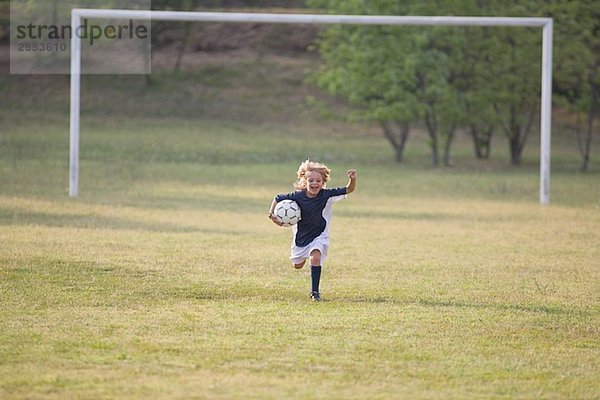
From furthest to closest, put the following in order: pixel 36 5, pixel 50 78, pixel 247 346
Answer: pixel 50 78 < pixel 36 5 < pixel 247 346

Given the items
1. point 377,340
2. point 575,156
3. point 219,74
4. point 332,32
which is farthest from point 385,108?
point 377,340

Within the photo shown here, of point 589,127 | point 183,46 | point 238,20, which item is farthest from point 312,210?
point 183,46

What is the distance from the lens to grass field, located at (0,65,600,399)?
659cm

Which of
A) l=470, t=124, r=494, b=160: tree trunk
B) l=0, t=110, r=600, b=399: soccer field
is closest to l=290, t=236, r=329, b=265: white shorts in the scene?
l=0, t=110, r=600, b=399: soccer field

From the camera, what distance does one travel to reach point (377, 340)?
7711 mm

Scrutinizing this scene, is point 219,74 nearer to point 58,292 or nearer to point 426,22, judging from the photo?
point 426,22

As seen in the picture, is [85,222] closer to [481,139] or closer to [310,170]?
[310,170]

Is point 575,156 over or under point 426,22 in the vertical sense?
under

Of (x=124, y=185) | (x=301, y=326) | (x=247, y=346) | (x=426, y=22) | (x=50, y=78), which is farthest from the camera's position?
(x=50, y=78)

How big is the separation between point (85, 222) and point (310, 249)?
21.9 feet

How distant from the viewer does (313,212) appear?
31.5 feet

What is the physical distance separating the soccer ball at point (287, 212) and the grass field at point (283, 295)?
2.10 ft

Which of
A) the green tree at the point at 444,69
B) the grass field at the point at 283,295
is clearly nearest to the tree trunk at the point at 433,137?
the green tree at the point at 444,69

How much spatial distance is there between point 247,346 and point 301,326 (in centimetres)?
82
